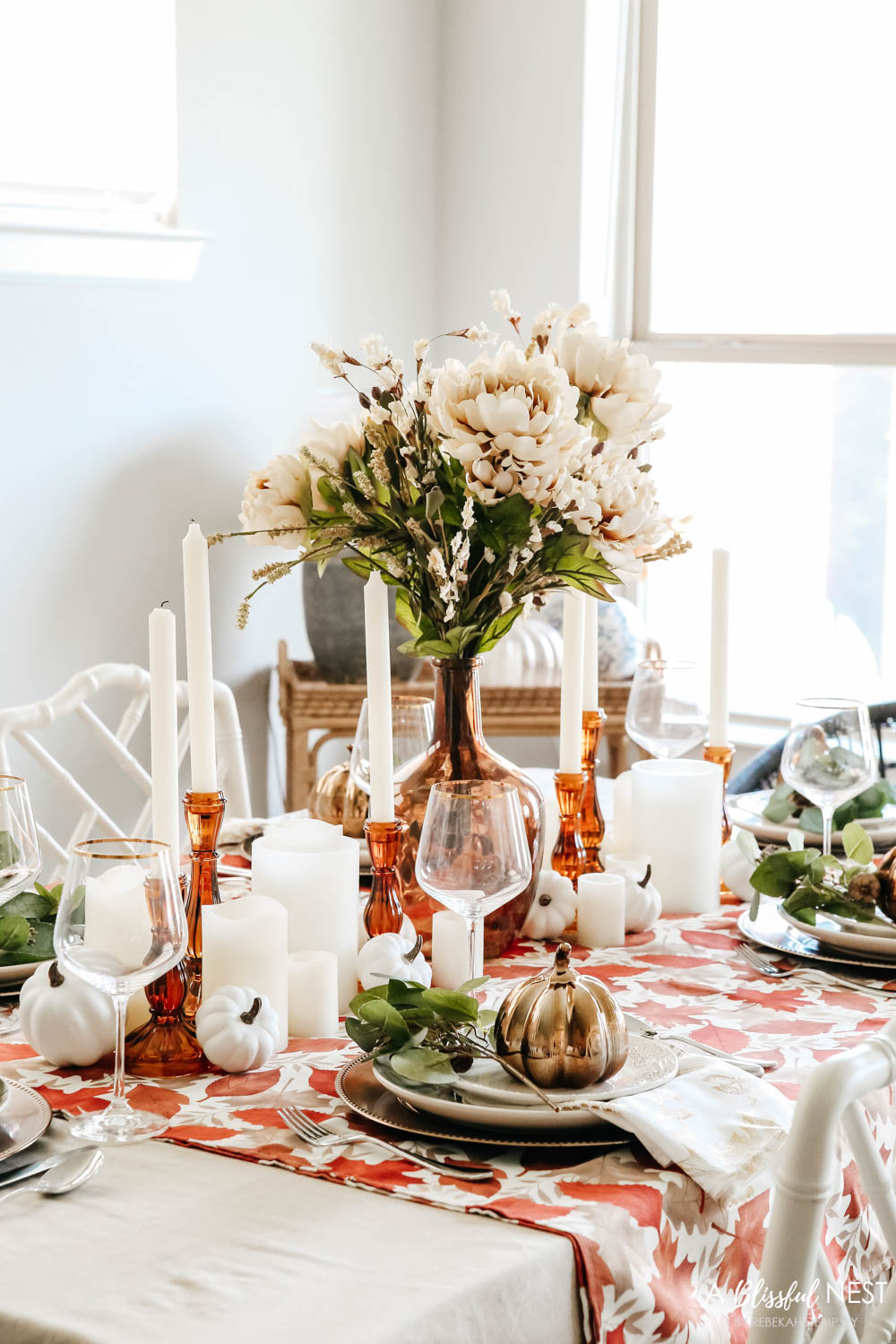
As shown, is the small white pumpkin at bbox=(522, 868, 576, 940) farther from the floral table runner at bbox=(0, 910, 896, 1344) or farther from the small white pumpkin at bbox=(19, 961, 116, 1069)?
the small white pumpkin at bbox=(19, 961, 116, 1069)

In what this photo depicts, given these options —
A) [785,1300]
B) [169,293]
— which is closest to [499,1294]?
[785,1300]

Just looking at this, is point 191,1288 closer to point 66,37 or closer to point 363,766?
point 363,766

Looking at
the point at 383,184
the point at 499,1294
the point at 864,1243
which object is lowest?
the point at 864,1243

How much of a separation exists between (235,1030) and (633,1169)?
1.01ft

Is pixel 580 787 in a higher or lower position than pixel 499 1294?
higher

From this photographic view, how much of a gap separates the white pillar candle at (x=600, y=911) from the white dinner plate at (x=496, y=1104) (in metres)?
0.42

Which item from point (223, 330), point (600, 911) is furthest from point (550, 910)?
point (223, 330)

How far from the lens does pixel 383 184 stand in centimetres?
356

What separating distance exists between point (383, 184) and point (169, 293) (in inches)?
29.3

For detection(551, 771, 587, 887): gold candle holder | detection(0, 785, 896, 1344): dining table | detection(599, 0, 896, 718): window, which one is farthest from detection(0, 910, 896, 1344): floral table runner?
detection(599, 0, 896, 718): window

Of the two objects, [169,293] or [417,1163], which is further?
[169,293]

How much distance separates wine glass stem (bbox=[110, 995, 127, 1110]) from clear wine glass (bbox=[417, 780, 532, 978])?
0.79 ft

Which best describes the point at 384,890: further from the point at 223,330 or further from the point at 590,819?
the point at 223,330

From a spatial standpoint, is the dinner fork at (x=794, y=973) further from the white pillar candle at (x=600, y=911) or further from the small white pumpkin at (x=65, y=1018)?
the small white pumpkin at (x=65, y=1018)
